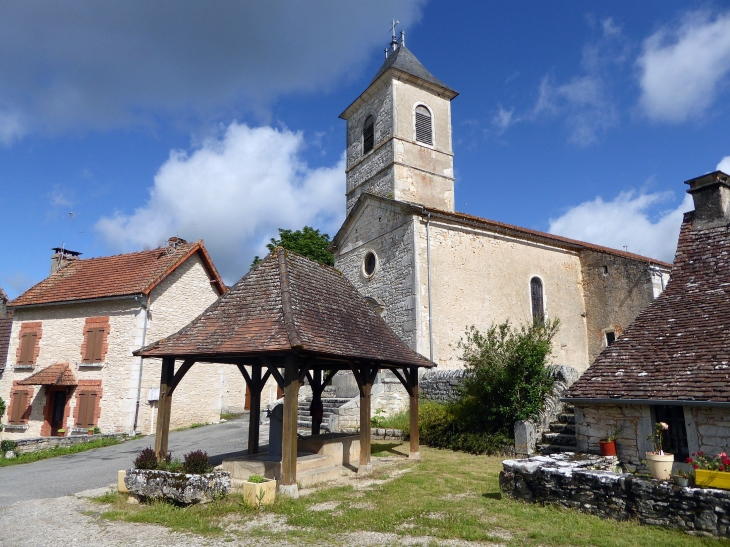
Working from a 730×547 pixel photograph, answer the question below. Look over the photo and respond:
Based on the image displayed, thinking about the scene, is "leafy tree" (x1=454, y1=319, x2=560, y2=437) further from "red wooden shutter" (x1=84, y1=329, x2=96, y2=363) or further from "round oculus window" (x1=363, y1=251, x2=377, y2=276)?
"red wooden shutter" (x1=84, y1=329, x2=96, y2=363)

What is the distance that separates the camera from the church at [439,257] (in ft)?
54.8

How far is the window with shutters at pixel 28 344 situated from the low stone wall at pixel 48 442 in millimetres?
5019

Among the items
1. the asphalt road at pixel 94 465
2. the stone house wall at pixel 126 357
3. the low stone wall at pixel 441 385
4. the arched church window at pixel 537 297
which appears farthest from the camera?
the arched church window at pixel 537 297

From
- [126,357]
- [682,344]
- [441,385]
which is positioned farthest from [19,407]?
[682,344]

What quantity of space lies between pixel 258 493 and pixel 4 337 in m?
19.2

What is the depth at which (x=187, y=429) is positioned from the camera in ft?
56.9

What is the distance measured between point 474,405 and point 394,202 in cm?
768

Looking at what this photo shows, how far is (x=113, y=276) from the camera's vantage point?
18.7 metres

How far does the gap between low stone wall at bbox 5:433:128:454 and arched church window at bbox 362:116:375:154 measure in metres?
14.8

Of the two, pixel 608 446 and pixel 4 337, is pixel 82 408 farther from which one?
pixel 608 446

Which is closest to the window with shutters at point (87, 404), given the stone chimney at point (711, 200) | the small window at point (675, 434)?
the small window at point (675, 434)

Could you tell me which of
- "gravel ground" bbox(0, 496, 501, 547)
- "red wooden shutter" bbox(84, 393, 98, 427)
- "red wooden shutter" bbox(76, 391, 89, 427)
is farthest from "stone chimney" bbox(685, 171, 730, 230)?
"red wooden shutter" bbox(76, 391, 89, 427)

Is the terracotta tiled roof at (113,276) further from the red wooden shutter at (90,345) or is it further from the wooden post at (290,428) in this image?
the wooden post at (290,428)

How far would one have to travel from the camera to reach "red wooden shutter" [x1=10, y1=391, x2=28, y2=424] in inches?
698
